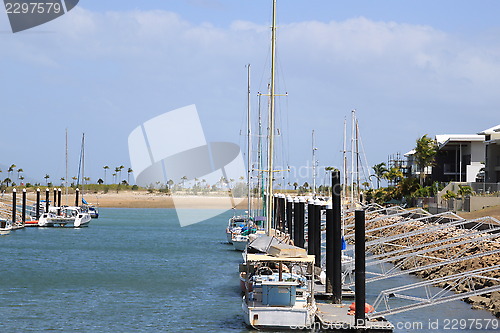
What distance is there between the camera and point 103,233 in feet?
328

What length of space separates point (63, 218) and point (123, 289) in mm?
64927

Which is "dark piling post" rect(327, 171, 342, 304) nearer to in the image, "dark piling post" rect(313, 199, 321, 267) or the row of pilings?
the row of pilings

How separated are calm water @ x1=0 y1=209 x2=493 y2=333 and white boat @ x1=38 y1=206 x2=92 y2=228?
24.4m

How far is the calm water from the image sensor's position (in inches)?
1372

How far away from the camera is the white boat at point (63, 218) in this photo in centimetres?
10630

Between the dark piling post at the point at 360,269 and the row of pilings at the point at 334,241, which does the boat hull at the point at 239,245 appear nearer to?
the row of pilings at the point at 334,241

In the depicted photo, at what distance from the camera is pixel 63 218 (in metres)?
Result: 108

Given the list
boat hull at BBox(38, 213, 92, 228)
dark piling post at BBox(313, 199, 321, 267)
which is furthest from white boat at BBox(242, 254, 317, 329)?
boat hull at BBox(38, 213, 92, 228)

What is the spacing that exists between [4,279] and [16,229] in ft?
175

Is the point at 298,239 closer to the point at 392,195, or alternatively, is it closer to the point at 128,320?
the point at 128,320

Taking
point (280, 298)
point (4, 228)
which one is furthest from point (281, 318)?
point (4, 228)

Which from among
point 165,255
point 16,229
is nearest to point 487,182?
point 165,255

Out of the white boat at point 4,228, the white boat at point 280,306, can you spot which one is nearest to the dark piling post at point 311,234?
the white boat at point 280,306

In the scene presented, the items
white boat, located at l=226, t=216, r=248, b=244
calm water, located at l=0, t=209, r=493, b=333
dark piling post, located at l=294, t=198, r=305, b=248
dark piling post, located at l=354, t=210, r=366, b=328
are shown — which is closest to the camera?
Result: dark piling post, located at l=354, t=210, r=366, b=328
